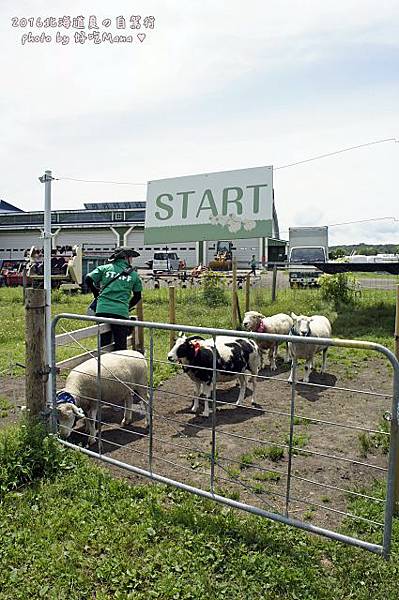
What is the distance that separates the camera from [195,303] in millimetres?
15734

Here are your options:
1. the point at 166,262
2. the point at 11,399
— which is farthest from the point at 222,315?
the point at 166,262

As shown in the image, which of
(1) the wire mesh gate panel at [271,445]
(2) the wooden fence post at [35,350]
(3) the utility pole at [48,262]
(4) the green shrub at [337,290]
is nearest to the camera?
(1) the wire mesh gate panel at [271,445]

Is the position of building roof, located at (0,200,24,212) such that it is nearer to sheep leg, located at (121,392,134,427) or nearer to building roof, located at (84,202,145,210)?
building roof, located at (84,202,145,210)

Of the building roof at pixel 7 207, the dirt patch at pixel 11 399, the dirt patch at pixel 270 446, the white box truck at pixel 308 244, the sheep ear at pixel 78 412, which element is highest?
the building roof at pixel 7 207

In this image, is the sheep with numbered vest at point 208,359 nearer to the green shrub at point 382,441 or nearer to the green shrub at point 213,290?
the green shrub at point 382,441

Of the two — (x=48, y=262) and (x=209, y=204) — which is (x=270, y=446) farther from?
(x=209, y=204)

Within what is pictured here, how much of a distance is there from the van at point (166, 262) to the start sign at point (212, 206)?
22.0 meters

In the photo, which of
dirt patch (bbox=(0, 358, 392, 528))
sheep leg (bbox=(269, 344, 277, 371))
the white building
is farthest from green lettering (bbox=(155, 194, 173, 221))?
the white building

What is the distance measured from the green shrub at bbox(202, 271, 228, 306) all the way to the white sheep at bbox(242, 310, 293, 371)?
6.26 metres

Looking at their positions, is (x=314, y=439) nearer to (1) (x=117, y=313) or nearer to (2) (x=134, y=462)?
(2) (x=134, y=462)

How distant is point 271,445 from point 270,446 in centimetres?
1

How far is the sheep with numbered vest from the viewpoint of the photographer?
618 centimetres

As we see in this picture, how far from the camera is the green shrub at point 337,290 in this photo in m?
15.6

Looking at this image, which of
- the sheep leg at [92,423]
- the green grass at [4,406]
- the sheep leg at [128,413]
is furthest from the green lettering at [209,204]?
the sheep leg at [92,423]
